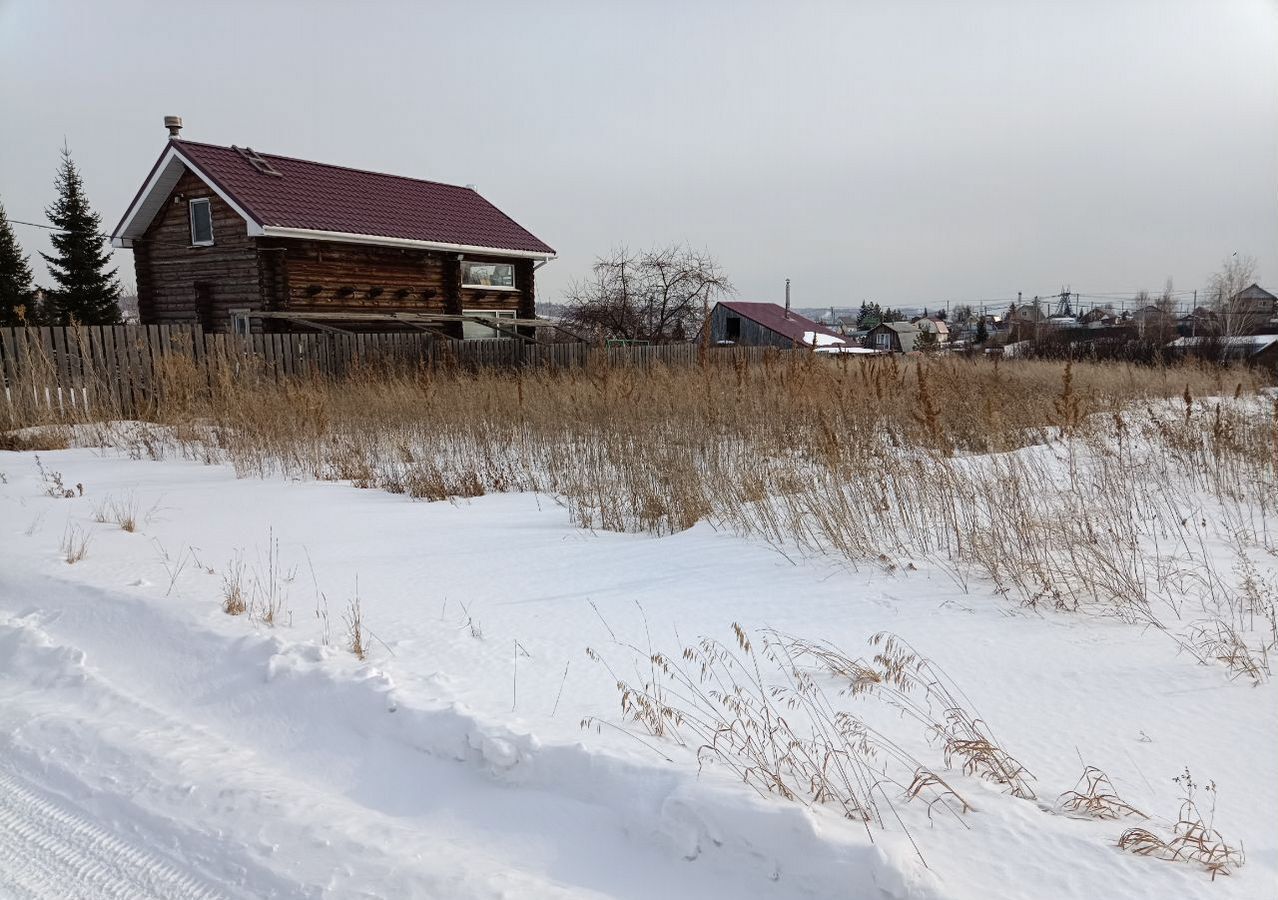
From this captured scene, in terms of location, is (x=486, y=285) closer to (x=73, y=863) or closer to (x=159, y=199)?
(x=159, y=199)

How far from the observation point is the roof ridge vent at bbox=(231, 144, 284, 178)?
1989cm

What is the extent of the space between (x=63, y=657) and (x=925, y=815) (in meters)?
3.85

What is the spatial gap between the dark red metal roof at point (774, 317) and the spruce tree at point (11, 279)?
36.6 metres

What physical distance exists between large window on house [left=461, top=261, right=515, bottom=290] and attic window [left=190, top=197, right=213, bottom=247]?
6.73 m

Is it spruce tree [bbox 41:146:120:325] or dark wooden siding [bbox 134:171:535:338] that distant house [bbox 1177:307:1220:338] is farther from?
spruce tree [bbox 41:146:120:325]

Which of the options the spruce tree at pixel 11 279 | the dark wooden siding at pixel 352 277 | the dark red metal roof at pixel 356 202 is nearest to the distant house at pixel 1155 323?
the dark red metal roof at pixel 356 202

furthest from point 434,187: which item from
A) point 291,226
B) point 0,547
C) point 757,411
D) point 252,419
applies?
point 0,547

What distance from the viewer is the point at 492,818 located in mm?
2475

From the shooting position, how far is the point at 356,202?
21062 mm

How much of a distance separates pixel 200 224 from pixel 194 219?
22cm

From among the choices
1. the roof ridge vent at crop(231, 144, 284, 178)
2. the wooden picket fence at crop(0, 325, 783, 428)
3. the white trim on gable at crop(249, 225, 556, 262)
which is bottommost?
the wooden picket fence at crop(0, 325, 783, 428)

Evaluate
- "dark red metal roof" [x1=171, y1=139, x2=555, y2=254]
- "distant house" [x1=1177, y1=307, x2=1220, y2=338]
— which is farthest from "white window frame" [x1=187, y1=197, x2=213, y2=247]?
"distant house" [x1=1177, y1=307, x2=1220, y2=338]

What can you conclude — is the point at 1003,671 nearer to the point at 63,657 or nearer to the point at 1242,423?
the point at 63,657

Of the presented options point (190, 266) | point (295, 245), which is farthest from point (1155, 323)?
point (190, 266)
